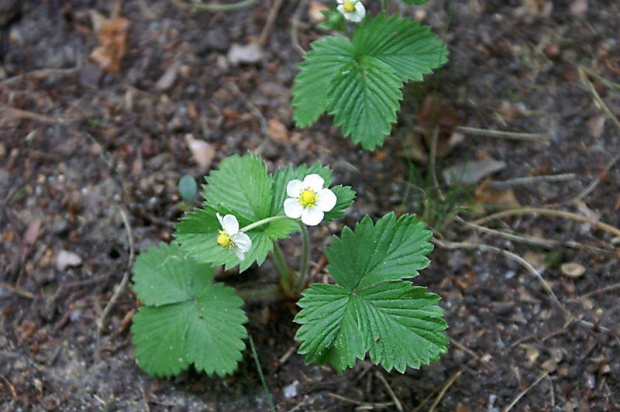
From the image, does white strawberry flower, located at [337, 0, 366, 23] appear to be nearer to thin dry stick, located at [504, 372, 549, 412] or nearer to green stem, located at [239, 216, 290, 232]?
green stem, located at [239, 216, 290, 232]

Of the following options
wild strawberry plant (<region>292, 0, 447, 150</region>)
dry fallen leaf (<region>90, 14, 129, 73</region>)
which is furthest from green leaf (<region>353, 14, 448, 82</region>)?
dry fallen leaf (<region>90, 14, 129, 73</region>)

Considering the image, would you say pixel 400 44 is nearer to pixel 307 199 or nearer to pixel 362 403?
pixel 307 199

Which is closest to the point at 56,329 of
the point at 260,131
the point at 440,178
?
the point at 260,131

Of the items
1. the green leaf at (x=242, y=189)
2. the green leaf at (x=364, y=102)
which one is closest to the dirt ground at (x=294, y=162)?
the green leaf at (x=364, y=102)

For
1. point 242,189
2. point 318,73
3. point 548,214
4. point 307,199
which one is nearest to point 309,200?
point 307,199

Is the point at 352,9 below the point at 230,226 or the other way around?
the other way around

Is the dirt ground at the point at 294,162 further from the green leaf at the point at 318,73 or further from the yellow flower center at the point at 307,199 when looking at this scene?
the yellow flower center at the point at 307,199
